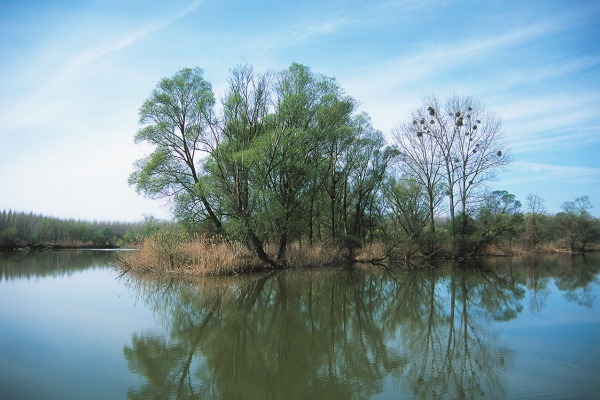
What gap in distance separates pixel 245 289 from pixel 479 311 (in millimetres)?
7383

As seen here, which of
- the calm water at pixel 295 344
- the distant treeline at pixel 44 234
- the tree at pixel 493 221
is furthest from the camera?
the distant treeline at pixel 44 234

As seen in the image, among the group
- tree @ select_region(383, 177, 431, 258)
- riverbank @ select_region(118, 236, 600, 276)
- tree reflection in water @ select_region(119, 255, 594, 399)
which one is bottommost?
tree reflection in water @ select_region(119, 255, 594, 399)

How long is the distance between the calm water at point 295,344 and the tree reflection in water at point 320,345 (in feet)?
0.09

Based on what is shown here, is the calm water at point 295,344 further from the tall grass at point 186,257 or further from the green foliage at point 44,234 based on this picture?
the green foliage at point 44,234

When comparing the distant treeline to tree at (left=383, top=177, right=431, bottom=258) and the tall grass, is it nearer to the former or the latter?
the tall grass

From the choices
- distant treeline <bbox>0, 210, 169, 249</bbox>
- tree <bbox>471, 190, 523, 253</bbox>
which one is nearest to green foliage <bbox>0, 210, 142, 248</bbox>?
distant treeline <bbox>0, 210, 169, 249</bbox>

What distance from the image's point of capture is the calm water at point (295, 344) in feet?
16.1

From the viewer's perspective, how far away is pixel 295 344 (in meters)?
6.85

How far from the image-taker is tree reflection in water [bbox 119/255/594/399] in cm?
494

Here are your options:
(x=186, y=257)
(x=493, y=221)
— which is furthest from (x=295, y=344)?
(x=493, y=221)

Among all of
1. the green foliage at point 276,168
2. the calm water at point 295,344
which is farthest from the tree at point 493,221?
the calm water at point 295,344

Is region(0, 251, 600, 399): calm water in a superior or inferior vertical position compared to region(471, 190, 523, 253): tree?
inferior

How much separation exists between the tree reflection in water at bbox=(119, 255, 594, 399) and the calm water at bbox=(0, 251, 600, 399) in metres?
0.03

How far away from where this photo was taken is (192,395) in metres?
4.63
